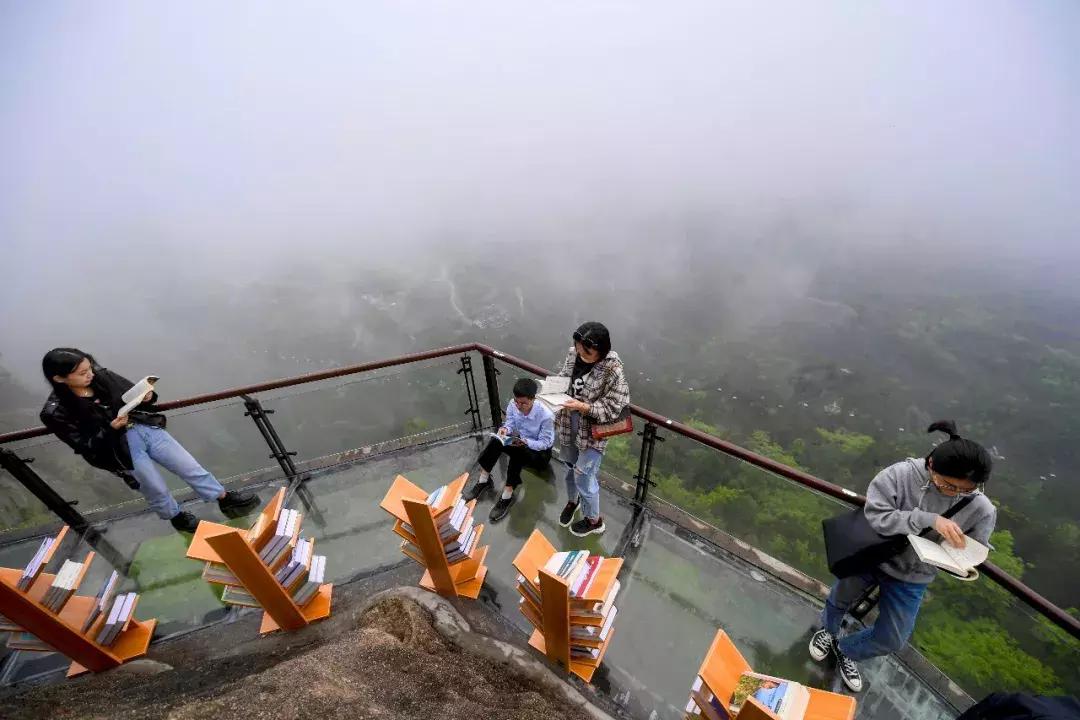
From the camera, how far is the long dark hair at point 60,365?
3051 millimetres

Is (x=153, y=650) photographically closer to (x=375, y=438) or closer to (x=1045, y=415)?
(x=375, y=438)

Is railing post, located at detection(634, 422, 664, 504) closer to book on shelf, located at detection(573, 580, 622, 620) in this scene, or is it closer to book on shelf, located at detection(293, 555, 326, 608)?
book on shelf, located at detection(573, 580, 622, 620)

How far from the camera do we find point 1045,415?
37438 mm

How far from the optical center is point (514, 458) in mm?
3920

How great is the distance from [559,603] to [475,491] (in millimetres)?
1987

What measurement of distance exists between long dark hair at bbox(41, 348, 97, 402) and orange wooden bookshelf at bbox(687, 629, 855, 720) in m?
4.30

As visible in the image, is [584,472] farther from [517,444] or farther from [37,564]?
[37,564]

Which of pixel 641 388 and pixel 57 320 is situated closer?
pixel 641 388

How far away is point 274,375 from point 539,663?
59559mm

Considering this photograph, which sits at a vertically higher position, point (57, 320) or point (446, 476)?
point (446, 476)

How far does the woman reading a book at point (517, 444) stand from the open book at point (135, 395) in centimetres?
263

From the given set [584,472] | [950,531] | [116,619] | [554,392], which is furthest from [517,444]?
[116,619]

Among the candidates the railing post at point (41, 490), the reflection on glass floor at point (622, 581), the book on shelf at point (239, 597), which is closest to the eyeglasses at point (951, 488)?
the reflection on glass floor at point (622, 581)

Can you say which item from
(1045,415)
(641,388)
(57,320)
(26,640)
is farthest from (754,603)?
(57,320)
